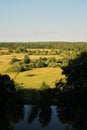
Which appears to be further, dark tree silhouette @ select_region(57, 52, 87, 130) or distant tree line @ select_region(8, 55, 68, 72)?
distant tree line @ select_region(8, 55, 68, 72)

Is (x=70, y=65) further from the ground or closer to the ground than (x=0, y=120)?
further from the ground

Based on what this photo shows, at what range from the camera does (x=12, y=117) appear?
52344 millimetres

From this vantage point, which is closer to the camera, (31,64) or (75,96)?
(75,96)

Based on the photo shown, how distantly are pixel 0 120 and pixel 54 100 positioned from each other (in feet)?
82.9

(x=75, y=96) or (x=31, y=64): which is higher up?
(x=75, y=96)

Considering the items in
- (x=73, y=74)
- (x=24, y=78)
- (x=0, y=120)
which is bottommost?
(x=24, y=78)

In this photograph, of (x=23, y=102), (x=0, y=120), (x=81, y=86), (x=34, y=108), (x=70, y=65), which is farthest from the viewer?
(x=23, y=102)

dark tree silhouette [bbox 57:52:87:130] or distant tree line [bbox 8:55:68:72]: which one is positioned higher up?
dark tree silhouette [bbox 57:52:87:130]

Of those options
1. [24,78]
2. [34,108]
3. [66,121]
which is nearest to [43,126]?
[66,121]

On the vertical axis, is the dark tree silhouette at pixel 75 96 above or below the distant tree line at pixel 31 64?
above

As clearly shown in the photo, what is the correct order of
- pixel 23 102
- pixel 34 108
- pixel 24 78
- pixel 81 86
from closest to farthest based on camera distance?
pixel 81 86, pixel 34 108, pixel 23 102, pixel 24 78

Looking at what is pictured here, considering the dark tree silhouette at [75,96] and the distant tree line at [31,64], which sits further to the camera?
the distant tree line at [31,64]

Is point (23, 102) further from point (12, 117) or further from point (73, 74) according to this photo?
point (73, 74)

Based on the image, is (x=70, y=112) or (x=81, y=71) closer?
(x=81, y=71)
